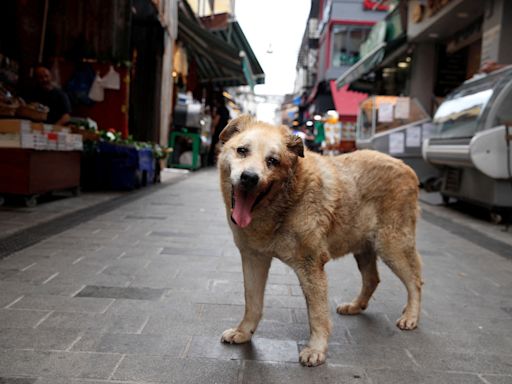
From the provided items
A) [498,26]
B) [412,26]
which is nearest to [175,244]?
[498,26]

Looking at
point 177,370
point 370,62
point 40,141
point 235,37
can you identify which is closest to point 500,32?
point 370,62

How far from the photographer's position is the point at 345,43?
36688 millimetres

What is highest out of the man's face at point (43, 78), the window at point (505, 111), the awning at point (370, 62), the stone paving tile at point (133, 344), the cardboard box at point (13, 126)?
the awning at point (370, 62)

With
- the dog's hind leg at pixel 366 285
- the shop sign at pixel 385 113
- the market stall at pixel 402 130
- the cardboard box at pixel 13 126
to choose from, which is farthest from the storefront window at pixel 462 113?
the cardboard box at pixel 13 126

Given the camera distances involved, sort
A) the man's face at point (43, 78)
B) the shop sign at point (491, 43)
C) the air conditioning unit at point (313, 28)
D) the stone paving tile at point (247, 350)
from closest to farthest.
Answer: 1. the stone paving tile at point (247, 350)
2. the man's face at point (43, 78)
3. the shop sign at point (491, 43)
4. the air conditioning unit at point (313, 28)

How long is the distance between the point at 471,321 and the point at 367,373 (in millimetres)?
1318

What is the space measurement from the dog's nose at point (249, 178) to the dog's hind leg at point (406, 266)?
4.08 feet

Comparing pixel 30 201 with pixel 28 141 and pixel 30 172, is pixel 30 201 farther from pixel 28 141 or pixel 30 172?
pixel 28 141

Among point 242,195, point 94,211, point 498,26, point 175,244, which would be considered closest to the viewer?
point 242,195

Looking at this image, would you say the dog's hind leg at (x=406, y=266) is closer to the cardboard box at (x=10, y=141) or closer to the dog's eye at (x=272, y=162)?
the dog's eye at (x=272, y=162)

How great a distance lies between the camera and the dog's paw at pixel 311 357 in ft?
8.73

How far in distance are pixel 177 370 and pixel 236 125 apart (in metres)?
1.38

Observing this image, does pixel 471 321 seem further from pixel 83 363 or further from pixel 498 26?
pixel 498 26

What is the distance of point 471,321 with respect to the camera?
138 inches
